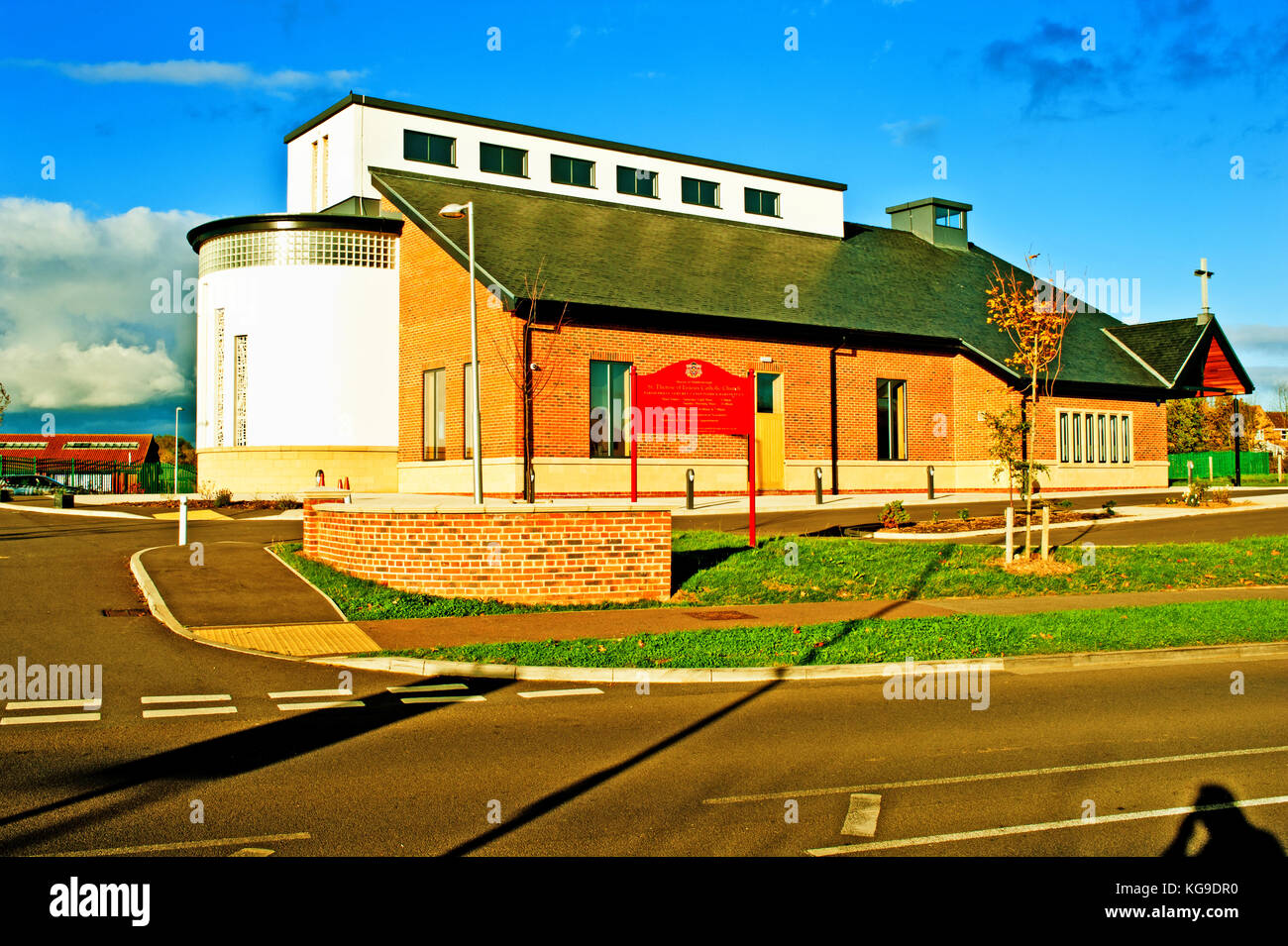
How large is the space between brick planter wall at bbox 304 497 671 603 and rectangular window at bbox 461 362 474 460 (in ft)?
45.4

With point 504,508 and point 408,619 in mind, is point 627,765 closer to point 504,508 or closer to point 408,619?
point 408,619

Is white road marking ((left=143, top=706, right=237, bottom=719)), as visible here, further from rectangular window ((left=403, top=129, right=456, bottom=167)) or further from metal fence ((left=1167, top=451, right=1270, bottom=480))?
metal fence ((left=1167, top=451, right=1270, bottom=480))

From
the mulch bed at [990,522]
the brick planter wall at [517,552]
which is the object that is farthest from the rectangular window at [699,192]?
the brick planter wall at [517,552]

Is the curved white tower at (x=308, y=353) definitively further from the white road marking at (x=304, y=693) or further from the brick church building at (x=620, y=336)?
the white road marking at (x=304, y=693)

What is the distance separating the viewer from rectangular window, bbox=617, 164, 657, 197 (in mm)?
38656

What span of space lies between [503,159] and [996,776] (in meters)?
33.1

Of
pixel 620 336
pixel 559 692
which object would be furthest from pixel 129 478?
pixel 559 692

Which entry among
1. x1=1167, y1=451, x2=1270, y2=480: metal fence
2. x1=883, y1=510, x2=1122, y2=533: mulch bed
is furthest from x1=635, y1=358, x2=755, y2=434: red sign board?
x1=1167, y1=451, x2=1270, y2=480: metal fence

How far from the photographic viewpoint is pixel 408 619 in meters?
13.0

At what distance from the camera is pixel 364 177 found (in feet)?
112

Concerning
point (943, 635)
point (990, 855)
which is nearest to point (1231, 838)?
point (990, 855)

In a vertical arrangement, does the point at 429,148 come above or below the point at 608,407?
above

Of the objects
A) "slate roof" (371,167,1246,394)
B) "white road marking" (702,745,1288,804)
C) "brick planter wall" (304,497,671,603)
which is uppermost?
"slate roof" (371,167,1246,394)
